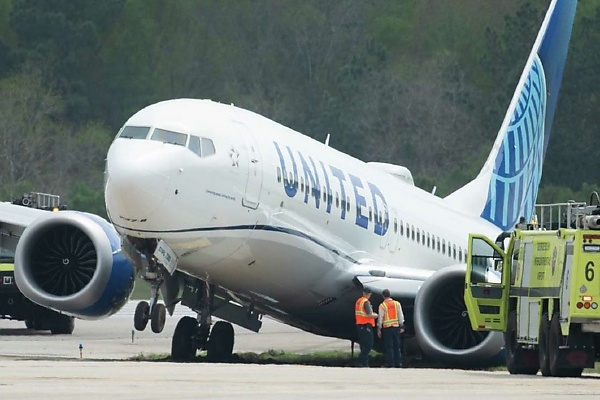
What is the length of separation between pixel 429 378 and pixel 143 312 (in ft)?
16.9

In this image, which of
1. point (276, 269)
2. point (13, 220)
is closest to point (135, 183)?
point (276, 269)

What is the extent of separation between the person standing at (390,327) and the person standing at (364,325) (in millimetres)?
132

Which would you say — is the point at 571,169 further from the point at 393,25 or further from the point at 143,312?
the point at 143,312

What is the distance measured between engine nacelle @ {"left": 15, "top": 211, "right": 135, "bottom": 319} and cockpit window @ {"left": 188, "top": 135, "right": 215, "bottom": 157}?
284 cm

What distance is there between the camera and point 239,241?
23.8 meters

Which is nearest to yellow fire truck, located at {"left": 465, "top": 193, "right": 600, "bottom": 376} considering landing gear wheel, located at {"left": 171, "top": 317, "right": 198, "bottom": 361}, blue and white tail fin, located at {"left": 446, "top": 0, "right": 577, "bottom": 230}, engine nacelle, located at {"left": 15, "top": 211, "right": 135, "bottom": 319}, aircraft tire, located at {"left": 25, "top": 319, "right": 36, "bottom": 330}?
landing gear wheel, located at {"left": 171, "top": 317, "right": 198, "bottom": 361}

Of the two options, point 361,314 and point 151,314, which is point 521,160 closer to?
point 361,314

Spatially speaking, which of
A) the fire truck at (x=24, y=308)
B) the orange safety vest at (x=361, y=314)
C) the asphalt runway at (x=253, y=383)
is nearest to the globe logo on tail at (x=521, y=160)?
the orange safety vest at (x=361, y=314)

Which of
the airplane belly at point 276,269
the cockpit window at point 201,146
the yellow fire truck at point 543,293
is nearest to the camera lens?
the yellow fire truck at point 543,293

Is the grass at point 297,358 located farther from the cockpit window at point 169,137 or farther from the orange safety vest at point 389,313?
the cockpit window at point 169,137

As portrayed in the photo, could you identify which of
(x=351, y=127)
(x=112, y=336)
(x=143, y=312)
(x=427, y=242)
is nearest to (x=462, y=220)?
(x=427, y=242)

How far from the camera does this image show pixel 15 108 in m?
59.0

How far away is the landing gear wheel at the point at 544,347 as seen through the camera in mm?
20870

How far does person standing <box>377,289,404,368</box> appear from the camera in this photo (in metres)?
25.6
